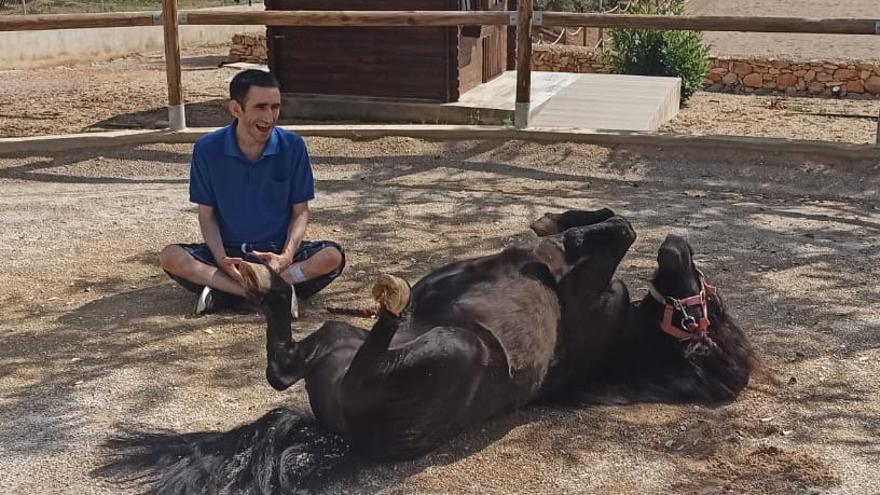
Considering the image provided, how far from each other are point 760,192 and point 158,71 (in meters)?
10.3

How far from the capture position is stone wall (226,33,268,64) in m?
16.9

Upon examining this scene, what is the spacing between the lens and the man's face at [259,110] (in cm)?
416

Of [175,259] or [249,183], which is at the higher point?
[249,183]

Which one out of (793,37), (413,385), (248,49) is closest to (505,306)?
(413,385)

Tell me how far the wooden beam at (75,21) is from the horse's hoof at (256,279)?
6002 millimetres

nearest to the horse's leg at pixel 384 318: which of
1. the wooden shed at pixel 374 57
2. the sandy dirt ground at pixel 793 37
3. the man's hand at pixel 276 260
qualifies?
the man's hand at pixel 276 260

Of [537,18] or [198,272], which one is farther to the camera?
[537,18]

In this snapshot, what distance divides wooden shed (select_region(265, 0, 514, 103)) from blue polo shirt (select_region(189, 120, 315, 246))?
21.5 ft

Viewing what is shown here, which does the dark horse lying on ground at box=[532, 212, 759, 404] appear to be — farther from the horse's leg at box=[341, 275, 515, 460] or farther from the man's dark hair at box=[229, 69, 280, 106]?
the man's dark hair at box=[229, 69, 280, 106]

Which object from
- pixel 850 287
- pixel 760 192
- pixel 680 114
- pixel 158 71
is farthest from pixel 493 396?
pixel 158 71

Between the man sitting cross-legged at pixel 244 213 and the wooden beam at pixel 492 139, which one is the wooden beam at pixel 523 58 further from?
the man sitting cross-legged at pixel 244 213

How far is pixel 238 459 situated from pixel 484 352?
0.81m

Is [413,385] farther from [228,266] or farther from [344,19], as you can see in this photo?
[344,19]

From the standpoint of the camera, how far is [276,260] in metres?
4.29
